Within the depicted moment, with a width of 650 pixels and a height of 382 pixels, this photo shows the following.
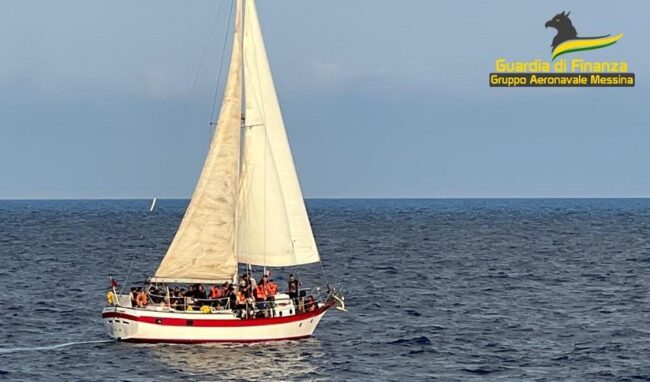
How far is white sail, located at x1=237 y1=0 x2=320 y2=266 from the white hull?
3332mm

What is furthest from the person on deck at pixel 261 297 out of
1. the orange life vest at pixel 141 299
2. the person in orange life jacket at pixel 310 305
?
the orange life vest at pixel 141 299

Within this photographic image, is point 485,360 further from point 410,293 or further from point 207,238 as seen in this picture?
point 410,293

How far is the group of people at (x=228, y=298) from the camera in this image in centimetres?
4988

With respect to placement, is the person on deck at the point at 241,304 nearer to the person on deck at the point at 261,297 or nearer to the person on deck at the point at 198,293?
the person on deck at the point at 261,297

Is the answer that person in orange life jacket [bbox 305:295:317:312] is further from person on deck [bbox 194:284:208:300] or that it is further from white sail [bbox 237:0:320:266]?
person on deck [bbox 194:284:208:300]

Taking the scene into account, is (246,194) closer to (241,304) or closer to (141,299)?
(241,304)

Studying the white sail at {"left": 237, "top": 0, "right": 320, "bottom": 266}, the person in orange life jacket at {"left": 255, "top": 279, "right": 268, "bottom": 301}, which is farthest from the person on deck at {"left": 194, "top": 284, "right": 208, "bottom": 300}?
the white sail at {"left": 237, "top": 0, "right": 320, "bottom": 266}

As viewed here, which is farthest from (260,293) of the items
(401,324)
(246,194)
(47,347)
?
(401,324)

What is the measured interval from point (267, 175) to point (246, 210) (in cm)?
202

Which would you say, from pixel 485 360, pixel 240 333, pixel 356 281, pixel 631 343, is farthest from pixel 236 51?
pixel 356 281

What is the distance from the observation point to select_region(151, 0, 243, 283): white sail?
2028 inches

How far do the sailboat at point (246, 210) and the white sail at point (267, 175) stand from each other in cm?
5

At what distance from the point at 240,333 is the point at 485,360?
11.1 m

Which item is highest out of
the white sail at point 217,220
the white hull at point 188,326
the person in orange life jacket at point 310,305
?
the white sail at point 217,220
